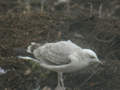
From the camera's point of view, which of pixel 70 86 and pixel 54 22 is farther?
pixel 54 22

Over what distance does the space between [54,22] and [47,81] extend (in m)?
1.96

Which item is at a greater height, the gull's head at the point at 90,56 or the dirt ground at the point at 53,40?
the gull's head at the point at 90,56

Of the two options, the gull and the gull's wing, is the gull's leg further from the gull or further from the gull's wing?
the gull's wing

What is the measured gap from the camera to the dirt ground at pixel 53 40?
397cm

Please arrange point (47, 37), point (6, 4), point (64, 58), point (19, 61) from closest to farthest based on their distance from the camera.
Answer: point (64, 58) → point (19, 61) → point (47, 37) → point (6, 4)

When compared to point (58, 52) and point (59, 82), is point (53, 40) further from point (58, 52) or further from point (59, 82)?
point (58, 52)

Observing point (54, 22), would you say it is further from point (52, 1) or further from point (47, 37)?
point (52, 1)

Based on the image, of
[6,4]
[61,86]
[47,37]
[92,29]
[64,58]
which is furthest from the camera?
[6,4]

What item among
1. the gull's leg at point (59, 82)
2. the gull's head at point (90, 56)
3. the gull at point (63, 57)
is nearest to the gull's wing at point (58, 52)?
the gull at point (63, 57)

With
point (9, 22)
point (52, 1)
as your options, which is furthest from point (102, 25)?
point (52, 1)

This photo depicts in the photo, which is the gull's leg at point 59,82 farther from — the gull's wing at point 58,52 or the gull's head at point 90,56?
the gull's head at point 90,56

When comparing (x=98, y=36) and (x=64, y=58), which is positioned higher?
(x=64, y=58)

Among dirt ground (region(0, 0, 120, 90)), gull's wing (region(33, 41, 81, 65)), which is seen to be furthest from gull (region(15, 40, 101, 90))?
dirt ground (region(0, 0, 120, 90))

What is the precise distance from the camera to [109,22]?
579 centimetres
